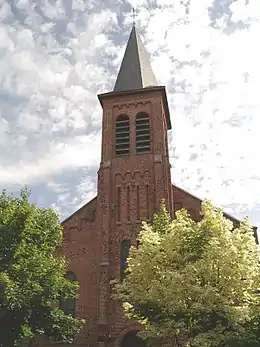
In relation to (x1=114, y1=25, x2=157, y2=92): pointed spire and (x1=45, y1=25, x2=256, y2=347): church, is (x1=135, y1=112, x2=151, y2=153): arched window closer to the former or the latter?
(x1=45, y1=25, x2=256, y2=347): church

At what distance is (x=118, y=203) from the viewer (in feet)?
93.8

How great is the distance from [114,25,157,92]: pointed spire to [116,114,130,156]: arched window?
2534 mm

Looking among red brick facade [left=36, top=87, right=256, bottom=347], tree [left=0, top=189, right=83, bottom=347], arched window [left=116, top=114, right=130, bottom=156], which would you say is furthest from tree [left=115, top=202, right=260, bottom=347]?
arched window [left=116, top=114, right=130, bottom=156]

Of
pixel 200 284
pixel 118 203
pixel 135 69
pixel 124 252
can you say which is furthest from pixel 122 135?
pixel 200 284

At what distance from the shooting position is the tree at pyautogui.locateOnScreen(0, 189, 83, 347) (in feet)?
60.6

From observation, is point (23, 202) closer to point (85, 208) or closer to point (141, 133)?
point (85, 208)

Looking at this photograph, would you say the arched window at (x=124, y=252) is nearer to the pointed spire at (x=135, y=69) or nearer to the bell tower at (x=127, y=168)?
the bell tower at (x=127, y=168)

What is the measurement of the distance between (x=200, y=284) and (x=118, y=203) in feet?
40.4

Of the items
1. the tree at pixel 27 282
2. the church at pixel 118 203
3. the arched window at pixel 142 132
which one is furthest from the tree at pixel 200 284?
the arched window at pixel 142 132

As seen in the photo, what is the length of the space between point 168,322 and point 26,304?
20.0 feet

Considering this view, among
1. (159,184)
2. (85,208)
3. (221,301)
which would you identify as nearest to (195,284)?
(221,301)

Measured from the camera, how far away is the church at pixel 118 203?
25.3m

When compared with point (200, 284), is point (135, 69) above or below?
above

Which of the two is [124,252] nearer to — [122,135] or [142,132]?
[122,135]
